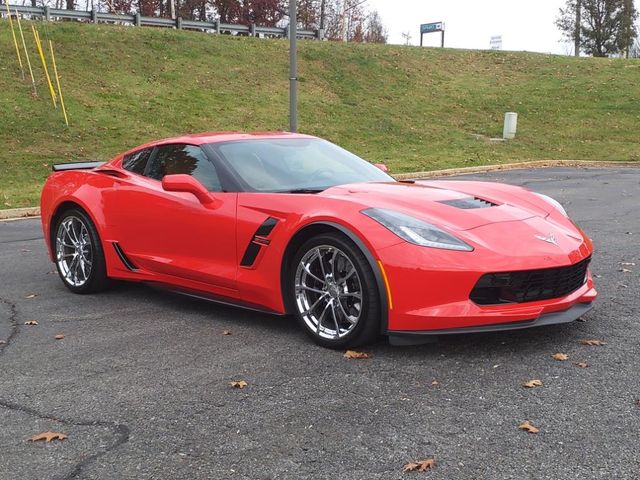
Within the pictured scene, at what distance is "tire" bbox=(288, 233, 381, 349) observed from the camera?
4160 mm

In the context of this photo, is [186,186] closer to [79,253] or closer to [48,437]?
[79,253]

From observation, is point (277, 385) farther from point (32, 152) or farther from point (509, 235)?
point (32, 152)

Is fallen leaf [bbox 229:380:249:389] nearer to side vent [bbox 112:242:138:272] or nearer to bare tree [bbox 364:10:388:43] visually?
side vent [bbox 112:242:138:272]

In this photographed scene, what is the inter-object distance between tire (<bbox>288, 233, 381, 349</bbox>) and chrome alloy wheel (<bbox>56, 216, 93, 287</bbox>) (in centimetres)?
236

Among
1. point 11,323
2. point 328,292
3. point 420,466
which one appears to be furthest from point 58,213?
point 420,466

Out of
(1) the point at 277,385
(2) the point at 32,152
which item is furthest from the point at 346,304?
(2) the point at 32,152

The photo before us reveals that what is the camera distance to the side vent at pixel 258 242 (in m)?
4.66

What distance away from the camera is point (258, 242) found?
4719mm

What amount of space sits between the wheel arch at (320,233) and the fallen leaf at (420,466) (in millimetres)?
1295

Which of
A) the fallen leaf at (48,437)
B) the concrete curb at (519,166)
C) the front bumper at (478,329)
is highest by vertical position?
the front bumper at (478,329)

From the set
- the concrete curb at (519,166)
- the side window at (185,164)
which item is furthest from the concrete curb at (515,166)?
the side window at (185,164)

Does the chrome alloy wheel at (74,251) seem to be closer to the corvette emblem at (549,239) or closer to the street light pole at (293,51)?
the corvette emblem at (549,239)

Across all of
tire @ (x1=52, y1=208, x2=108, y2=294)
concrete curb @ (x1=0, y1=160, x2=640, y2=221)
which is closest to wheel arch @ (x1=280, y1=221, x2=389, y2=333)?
tire @ (x1=52, y1=208, x2=108, y2=294)

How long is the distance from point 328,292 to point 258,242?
0.63m
